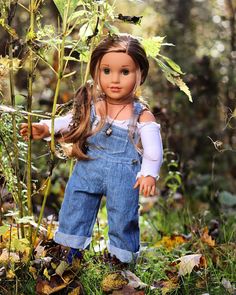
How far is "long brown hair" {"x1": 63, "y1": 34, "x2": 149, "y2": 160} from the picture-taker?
2.74 m

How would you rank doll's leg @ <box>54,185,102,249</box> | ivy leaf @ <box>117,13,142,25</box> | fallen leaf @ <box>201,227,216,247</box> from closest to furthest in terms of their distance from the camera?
ivy leaf @ <box>117,13,142,25</box>
doll's leg @ <box>54,185,102,249</box>
fallen leaf @ <box>201,227,216,247</box>

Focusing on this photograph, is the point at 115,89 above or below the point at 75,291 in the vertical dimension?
above

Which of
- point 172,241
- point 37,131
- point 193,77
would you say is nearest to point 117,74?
point 37,131

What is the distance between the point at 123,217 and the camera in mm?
2826

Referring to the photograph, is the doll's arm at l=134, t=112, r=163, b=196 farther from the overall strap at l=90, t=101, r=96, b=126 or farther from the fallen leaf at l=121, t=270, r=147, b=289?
the fallen leaf at l=121, t=270, r=147, b=289

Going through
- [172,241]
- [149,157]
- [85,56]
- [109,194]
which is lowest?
[172,241]

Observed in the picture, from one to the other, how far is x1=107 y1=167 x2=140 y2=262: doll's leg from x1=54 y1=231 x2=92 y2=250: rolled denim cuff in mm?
116

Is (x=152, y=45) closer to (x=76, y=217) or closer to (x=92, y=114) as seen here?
(x=92, y=114)

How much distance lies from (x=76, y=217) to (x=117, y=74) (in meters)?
0.64

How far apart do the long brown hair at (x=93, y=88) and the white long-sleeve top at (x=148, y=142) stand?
5 centimetres

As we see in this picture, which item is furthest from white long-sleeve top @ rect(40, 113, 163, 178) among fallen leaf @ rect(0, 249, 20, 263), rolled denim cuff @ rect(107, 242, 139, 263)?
fallen leaf @ rect(0, 249, 20, 263)

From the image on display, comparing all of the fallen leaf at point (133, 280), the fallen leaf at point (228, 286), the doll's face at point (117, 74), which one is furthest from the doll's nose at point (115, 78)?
the fallen leaf at point (228, 286)

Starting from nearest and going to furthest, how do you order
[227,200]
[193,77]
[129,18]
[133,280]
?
[129,18], [133,280], [227,200], [193,77]

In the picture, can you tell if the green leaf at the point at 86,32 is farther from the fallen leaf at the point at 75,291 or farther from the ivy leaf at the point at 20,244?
the fallen leaf at the point at 75,291
